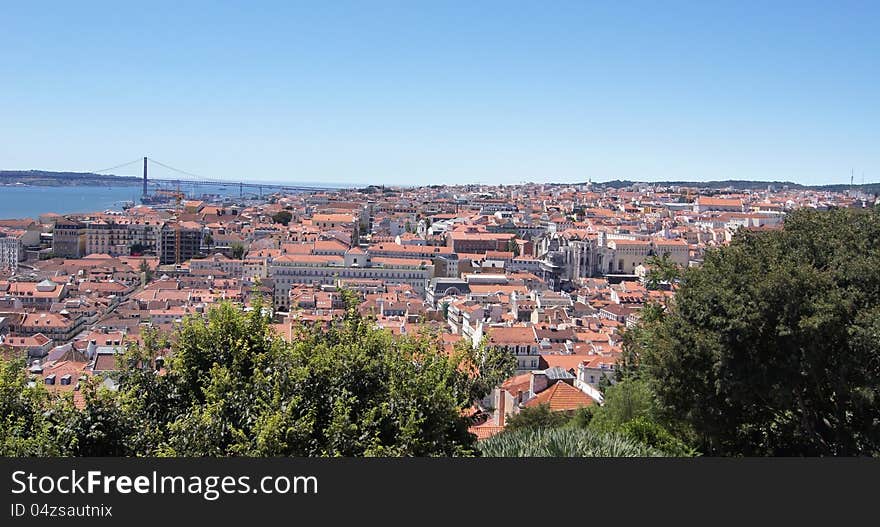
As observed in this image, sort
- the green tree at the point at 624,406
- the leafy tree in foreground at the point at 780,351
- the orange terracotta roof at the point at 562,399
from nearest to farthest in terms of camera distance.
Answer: the leafy tree in foreground at the point at 780,351
the green tree at the point at 624,406
the orange terracotta roof at the point at 562,399

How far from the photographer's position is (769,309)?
25.4 ft

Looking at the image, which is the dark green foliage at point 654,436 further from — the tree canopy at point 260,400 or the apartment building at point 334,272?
the apartment building at point 334,272

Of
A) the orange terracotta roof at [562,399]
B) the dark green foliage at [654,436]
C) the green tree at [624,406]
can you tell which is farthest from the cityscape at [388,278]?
the dark green foliage at [654,436]

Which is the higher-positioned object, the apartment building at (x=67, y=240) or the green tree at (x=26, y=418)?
A: the green tree at (x=26, y=418)

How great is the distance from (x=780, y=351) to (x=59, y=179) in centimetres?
16141

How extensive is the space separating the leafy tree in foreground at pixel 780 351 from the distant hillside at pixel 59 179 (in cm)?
14840

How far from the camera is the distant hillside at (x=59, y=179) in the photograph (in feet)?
496

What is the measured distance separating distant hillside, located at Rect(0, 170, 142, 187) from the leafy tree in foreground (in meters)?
148

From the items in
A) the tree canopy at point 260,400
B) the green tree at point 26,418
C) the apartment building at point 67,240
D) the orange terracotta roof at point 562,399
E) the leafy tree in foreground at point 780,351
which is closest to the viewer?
the green tree at point 26,418

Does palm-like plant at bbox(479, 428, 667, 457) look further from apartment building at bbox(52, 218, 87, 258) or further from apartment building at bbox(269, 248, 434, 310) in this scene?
apartment building at bbox(52, 218, 87, 258)

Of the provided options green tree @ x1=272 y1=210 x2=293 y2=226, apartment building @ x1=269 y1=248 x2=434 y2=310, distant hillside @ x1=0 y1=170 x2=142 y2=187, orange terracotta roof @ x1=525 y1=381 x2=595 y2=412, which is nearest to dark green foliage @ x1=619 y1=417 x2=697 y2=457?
orange terracotta roof @ x1=525 y1=381 x2=595 y2=412

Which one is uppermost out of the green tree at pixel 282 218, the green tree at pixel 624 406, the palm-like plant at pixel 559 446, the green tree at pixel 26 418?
the green tree at pixel 26 418

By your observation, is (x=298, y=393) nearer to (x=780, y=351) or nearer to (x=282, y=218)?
(x=780, y=351)

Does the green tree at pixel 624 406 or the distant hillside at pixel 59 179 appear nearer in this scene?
the green tree at pixel 624 406
